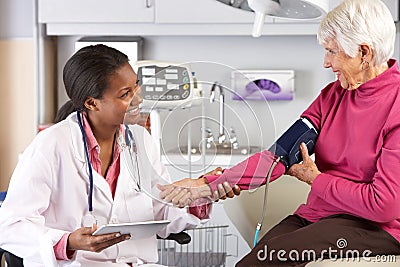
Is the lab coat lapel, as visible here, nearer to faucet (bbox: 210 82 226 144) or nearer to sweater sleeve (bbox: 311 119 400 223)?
faucet (bbox: 210 82 226 144)

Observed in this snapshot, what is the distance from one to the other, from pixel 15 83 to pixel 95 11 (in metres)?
0.60

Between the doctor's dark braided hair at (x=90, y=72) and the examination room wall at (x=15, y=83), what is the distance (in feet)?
6.39

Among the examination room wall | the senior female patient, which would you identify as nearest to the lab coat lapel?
the senior female patient

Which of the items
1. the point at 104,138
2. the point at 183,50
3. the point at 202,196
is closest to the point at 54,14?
the point at 183,50

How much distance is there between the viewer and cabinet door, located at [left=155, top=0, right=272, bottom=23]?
146 inches

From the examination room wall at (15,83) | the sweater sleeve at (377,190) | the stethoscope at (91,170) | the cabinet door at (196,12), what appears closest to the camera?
the sweater sleeve at (377,190)

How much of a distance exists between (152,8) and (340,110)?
1933 mm

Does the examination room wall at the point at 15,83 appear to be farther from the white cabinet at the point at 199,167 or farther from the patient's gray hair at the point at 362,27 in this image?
the patient's gray hair at the point at 362,27

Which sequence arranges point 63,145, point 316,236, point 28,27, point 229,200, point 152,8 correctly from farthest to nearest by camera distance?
point 28,27 < point 152,8 < point 229,200 < point 63,145 < point 316,236

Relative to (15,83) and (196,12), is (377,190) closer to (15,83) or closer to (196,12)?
(196,12)

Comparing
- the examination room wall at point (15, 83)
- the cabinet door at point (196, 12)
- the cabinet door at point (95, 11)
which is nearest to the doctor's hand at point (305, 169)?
the cabinet door at point (196, 12)

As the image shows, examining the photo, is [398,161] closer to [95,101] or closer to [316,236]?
[316,236]

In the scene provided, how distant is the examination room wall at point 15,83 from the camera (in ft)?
13.1

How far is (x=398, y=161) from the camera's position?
1.79 metres
